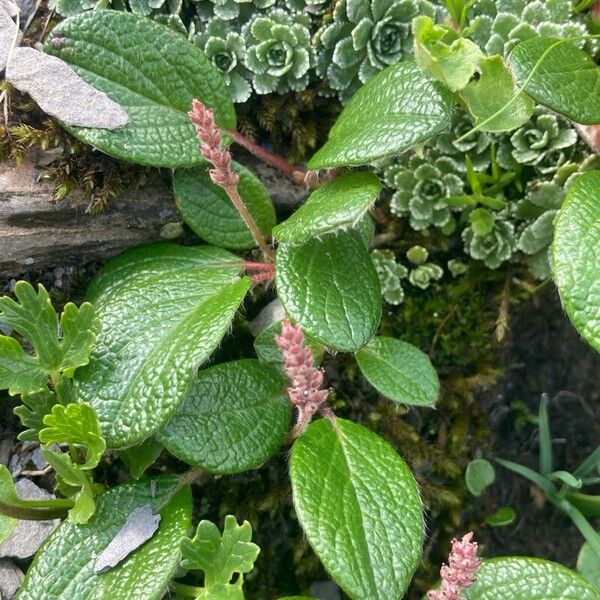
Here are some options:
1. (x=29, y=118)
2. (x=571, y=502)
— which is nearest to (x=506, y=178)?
(x=571, y=502)

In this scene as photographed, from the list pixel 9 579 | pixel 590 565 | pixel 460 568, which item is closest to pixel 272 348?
pixel 460 568

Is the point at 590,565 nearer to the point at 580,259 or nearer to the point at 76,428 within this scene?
the point at 580,259

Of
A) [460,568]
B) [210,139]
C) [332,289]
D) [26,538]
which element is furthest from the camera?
[26,538]

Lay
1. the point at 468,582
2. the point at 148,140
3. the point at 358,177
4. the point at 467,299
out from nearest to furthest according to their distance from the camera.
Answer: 1. the point at 468,582
2. the point at 358,177
3. the point at 148,140
4. the point at 467,299

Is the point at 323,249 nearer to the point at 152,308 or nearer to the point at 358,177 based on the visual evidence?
the point at 358,177

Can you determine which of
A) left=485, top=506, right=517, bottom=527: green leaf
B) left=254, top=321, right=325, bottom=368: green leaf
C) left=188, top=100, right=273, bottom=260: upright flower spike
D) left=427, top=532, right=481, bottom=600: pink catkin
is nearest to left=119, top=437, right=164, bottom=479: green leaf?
left=254, top=321, right=325, bottom=368: green leaf

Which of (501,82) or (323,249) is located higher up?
(501,82)

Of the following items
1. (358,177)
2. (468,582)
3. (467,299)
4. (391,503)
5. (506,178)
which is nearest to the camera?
(468,582)
